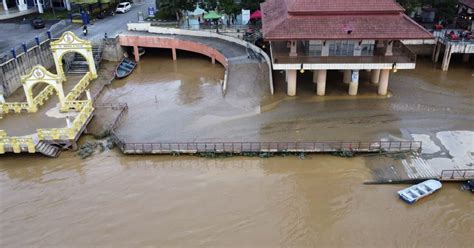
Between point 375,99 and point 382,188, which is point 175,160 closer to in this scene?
point 382,188

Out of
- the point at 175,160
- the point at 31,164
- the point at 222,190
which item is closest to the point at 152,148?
the point at 175,160

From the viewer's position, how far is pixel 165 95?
3625cm

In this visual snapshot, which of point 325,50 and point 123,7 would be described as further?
point 123,7

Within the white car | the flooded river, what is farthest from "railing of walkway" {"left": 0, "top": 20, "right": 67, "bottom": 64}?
the flooded river

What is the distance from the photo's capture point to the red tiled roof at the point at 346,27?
30453 mm

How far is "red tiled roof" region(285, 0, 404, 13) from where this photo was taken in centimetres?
3169

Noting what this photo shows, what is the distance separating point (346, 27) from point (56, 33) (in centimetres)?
3291

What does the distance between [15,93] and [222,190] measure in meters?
24.9

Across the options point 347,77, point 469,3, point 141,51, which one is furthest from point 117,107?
point 469,3

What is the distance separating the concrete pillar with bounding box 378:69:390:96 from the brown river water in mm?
2140

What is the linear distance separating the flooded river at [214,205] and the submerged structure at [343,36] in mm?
9715

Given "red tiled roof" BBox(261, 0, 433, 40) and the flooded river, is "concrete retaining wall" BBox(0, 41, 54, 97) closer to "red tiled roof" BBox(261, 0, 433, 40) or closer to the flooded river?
the flooded river

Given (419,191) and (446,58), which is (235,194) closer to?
(419,191)

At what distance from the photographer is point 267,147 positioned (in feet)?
86.5
